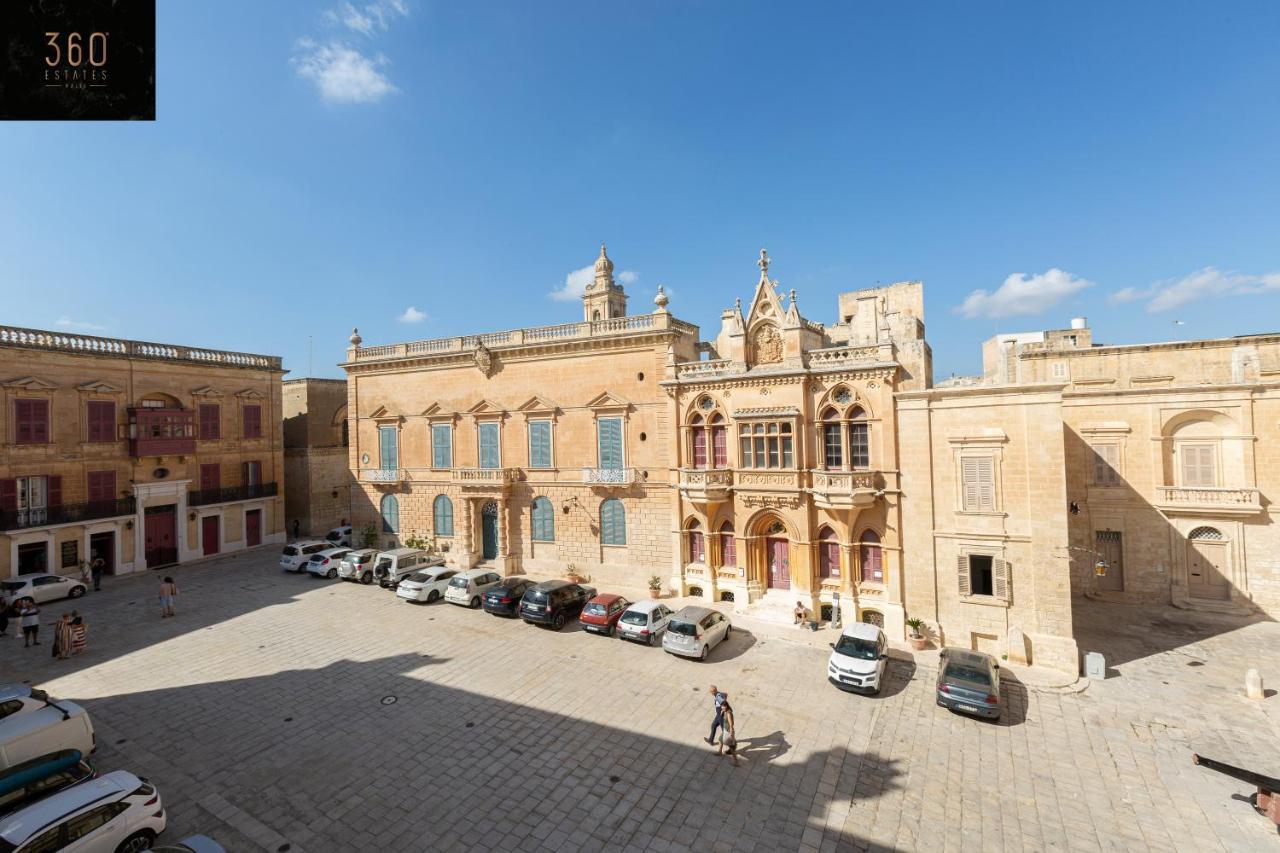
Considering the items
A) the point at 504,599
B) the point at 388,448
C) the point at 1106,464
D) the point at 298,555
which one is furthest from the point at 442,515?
the point at 1106,464

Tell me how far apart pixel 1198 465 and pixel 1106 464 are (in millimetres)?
3120

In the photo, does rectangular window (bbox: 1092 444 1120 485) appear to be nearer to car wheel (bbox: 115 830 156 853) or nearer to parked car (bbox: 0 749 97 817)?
car wheel (bbox: 115 830 156 853)

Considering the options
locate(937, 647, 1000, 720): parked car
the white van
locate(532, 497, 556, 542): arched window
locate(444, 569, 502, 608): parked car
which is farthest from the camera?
locate(532, 497, 556, 542): arched window

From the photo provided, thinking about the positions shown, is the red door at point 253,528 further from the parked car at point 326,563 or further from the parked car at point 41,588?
the parked car at point 326,563

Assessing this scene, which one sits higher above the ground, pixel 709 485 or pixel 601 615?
pixel 709 485

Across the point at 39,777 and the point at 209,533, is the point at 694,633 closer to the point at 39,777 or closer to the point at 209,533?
the point at 39,777

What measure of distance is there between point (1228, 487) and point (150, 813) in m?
36.0

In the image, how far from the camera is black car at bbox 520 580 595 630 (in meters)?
21.3

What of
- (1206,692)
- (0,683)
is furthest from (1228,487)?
(0,683)

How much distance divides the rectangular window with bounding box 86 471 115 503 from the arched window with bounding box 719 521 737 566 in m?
32.3

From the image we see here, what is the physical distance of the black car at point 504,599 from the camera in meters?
22.7

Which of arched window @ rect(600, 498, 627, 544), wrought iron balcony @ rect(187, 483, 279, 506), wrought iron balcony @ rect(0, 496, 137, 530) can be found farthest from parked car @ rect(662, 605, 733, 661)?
wrought iron balcony @ rect(0, 496, 137, 530)

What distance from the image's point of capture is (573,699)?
1598cm

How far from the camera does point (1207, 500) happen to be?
2283cm
